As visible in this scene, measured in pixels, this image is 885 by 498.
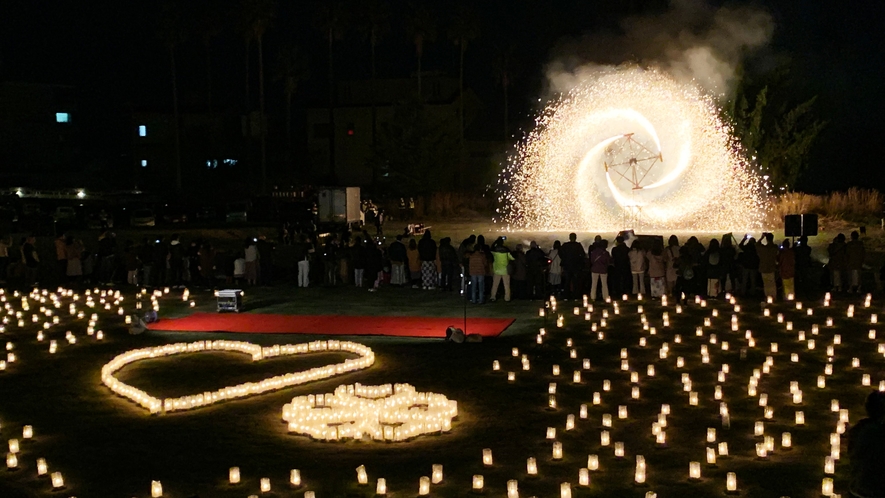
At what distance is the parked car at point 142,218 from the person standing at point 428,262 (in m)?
24.1

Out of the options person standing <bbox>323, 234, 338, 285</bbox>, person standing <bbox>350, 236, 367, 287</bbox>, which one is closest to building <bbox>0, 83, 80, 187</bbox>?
person standing <bbox>323, 234, 338, 285</bbox>

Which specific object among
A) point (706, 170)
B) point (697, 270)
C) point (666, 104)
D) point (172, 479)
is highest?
point (666, 104)

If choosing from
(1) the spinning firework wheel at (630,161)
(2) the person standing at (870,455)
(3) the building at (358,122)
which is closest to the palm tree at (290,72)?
(3) the building at (358,122)

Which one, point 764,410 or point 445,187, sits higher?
point 445,187

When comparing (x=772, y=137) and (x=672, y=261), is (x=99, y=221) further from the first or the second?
(x=772, y=137)

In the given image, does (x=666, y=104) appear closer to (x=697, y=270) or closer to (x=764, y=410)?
(x=697, y=270)

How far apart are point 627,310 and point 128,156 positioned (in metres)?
66.3

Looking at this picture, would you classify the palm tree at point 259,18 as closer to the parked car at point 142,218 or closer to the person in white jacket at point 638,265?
the parked car at point 142,218

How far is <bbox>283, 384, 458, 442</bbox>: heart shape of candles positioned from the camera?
10781 mm

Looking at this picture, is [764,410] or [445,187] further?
[445,187]

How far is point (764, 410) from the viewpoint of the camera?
456 inches

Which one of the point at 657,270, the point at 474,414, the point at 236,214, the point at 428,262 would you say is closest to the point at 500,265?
the point at 428,262

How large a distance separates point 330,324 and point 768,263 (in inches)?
389

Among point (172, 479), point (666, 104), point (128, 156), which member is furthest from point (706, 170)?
point (128, 156)
